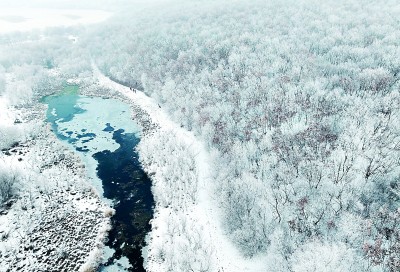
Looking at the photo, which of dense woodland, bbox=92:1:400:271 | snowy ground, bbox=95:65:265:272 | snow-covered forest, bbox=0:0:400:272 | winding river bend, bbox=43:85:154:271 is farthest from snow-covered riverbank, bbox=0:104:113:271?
dense woodland, bbox=92:1:400:271

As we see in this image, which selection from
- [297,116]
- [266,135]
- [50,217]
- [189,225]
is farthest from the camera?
[297,116]

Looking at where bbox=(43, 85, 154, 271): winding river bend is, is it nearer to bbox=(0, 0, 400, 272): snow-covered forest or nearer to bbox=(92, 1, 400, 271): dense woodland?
bbox=(0, 0, 400, 272): snow-covered forest

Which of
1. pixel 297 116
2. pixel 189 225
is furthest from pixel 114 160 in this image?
pixel 297 116

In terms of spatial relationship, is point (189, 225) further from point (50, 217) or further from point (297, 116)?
point (297, 116)

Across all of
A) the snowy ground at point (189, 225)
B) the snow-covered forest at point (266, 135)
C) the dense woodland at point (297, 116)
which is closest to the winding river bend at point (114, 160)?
the snowy ground at point (189, 225)

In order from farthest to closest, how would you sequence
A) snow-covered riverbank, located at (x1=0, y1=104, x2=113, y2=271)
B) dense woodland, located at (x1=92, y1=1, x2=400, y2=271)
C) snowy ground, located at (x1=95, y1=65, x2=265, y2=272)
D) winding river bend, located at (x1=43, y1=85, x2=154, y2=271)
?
winding river bend, located at (x1=43, y1=85, x2=154, y2=271)
snow-covered riverbank, located at (x1=0, y1=104, x2=113, y2=271)
snowy ground, located at (x1=95, y1=65, x2=265, y2=272)
dense woodland, located at (x1=92, y1=1, x2=400, y2=271)

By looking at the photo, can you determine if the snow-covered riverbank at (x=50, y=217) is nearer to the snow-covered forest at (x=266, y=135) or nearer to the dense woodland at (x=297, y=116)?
the snow-covered forest at (x=266, y=135)
